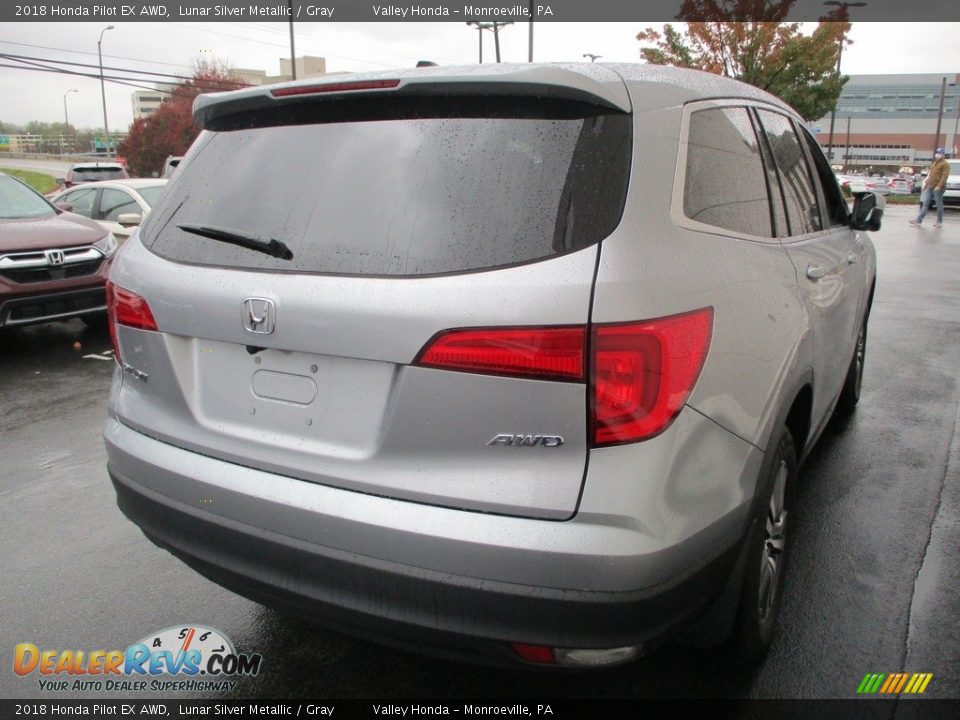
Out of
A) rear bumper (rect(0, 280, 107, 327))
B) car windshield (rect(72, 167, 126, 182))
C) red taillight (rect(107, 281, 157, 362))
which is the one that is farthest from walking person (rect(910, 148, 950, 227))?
car windshield (rect(72, 167, 126, 182))

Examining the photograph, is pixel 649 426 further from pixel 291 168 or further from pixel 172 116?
pixel 172 116

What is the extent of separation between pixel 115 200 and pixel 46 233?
2.88 meters

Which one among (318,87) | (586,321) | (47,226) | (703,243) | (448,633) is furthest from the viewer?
(47,226)

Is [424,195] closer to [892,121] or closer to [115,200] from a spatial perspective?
[115,200]

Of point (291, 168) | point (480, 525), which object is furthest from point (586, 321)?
point (291, 168)

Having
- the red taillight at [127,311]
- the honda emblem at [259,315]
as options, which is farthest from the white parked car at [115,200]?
the honda emblem at [259,315]

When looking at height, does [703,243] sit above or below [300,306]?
above

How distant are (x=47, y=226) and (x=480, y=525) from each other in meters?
6.71

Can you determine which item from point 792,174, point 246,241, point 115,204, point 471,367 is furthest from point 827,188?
point 115,204

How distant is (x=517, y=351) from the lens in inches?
69.4

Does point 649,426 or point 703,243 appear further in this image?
point 703,243

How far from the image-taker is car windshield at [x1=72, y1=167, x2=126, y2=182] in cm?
2098

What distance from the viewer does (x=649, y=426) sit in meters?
1.78

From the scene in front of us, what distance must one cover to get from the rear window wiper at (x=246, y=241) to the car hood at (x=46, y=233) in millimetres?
5210
